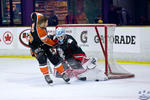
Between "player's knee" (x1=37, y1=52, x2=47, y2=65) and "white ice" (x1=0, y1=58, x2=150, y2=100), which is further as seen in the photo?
"player's knee" (x1=37, y1=52, x2=47, y2=65)

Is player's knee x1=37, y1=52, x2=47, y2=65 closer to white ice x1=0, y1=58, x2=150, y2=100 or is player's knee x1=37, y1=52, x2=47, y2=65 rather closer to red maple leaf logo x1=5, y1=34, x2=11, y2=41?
white ice x1=0, y1=58, x2=150, y2=100

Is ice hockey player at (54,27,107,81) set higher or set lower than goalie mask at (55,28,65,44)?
lower

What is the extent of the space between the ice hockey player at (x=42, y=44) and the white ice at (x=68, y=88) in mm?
305

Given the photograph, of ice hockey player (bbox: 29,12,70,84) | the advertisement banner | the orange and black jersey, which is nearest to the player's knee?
ice hockey player (bbox: 29,12,70,84)

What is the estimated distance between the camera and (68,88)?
246 inches

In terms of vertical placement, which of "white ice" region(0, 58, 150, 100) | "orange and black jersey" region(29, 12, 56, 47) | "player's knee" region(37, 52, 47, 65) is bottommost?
"white ice" region(0, 58, 150, 100)

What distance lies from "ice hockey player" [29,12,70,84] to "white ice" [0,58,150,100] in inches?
12.0

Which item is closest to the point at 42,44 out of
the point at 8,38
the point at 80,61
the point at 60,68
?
the point at 60,68

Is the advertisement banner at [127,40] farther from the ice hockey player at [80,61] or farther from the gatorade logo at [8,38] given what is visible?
the gatorade logo at [8,38]

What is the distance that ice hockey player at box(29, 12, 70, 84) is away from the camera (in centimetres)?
636

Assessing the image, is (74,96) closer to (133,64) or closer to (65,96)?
(65,96)

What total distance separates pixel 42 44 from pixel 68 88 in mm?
860

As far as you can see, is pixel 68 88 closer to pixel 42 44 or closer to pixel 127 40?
pixel 42 44

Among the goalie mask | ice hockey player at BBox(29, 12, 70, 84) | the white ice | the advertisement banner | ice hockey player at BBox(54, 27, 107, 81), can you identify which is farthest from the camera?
the advertisement banner
